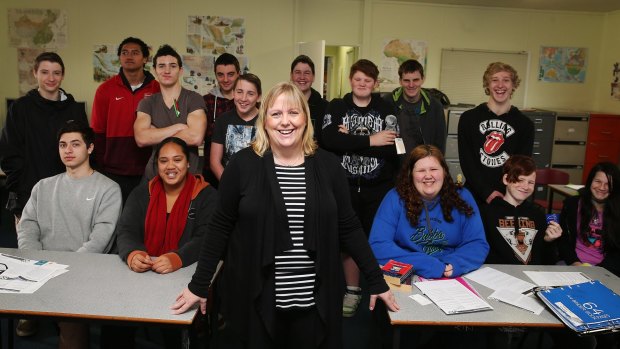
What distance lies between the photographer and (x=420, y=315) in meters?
1.79

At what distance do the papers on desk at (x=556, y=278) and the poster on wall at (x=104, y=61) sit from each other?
5147mm

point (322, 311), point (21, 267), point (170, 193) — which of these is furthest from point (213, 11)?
point (322, 311)

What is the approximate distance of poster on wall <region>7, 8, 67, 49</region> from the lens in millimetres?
5730

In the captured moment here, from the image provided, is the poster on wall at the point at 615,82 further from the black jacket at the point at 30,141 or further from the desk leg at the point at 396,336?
the black jacket at the point at 30,141

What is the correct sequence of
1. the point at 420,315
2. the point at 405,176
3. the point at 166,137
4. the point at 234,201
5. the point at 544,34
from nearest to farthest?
the point at 234,201
the point at 420,315
the point at 405,176
the point at 166,137
the point at 544,34

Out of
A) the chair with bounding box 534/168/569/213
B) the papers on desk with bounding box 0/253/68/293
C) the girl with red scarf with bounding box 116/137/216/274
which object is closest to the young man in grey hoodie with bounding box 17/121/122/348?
the girl with red scarf with bounding box 116/137/216/274

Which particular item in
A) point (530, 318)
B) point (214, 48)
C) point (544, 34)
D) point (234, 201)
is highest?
point (544, 34)

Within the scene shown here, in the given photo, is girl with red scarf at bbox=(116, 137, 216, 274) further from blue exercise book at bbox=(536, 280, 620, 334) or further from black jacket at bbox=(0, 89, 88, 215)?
blue exercise book at bbox=(536, 280, 620, 334)

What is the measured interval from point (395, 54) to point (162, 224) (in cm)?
496

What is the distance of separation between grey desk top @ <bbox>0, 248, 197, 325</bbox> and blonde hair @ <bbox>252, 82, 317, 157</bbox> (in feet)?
2.20

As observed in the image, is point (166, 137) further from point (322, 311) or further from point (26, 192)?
point (322, 311)

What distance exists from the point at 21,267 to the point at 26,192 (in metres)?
1.02

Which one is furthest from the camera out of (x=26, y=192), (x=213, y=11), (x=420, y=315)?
(x=213, y=11)

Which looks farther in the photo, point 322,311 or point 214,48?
point 214,48
